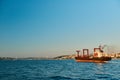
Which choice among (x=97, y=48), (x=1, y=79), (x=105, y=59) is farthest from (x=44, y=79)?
(x=97, y=48)

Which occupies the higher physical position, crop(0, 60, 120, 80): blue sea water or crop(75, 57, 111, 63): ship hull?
crop(75, 57, 111, 63): ship hull

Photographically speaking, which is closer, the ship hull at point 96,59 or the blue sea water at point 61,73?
the blue sea water at point 61,73

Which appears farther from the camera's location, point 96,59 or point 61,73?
point 96,59

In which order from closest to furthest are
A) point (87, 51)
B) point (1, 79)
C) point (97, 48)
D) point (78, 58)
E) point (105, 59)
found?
point (1, 79), point (105, 59), point (97, 48), point (78, 58), point (87, 51)

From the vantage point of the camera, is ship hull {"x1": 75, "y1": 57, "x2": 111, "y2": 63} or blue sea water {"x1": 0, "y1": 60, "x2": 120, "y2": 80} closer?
blue sea water {"x1": 0, "y1": 60, "x2": 120, "y2": 80}

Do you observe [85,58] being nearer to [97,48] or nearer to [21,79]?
[97,48]

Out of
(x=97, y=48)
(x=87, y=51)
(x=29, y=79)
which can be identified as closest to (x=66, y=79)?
(x=29, y=79)

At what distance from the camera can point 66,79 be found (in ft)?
95.3

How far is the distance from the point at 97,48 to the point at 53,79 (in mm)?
78182

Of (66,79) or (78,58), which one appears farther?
(78,58)

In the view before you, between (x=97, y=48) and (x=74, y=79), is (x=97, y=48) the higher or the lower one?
the higher one

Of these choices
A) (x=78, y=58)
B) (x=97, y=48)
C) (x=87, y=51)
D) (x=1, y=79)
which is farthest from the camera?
(x=87, y=51)

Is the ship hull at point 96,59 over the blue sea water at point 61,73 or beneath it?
over

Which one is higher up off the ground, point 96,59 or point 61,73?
point 96,59
